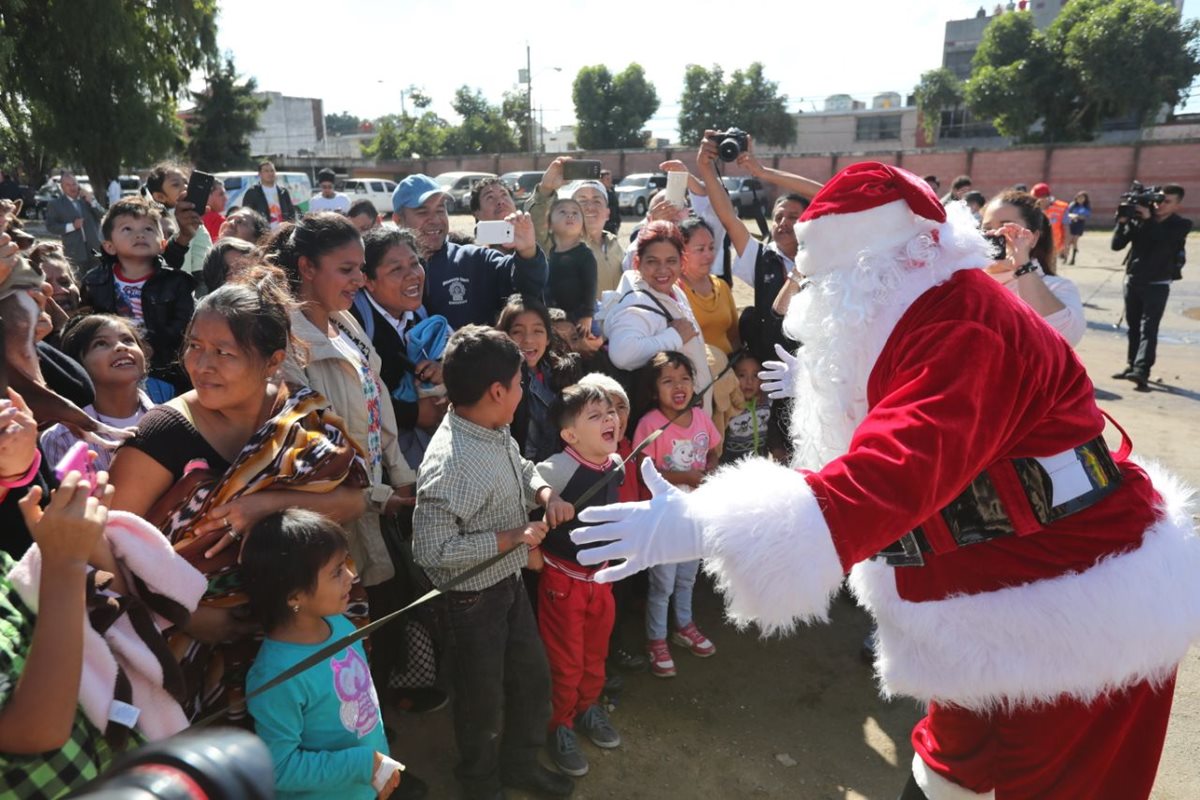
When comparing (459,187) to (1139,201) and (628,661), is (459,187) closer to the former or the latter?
(1139,201)

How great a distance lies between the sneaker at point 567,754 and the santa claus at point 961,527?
1.24 meters

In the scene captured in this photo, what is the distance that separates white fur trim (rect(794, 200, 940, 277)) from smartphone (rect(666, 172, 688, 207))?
3138 mm

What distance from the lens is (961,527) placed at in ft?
5.58

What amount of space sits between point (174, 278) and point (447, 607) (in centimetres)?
245

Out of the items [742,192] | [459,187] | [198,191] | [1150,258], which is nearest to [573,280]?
[198,191]

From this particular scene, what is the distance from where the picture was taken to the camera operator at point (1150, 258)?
716 cm

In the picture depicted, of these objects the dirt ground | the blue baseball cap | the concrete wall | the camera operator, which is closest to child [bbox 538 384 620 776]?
the dirt ground

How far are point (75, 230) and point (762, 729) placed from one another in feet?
33.6

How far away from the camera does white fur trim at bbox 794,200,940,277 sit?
1.83 meters

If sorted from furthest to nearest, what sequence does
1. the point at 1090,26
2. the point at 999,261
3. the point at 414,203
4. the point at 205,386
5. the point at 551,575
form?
1. the point at 1090,26
2. the point at 414,203
3. the point at 999,261
4. the point at 551,575
5. the point at 205,386

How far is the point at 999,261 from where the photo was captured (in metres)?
3.64

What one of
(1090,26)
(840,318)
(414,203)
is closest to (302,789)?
(840,318)

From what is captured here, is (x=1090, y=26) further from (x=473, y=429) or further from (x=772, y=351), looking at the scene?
(x=473, y=429)

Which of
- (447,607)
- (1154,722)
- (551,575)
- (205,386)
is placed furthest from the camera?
(551,575)
